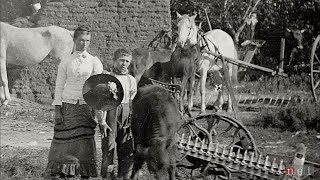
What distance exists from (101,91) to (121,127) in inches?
16.9

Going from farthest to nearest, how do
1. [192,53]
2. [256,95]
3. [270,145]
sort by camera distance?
[256,95]
[192,53]
[270,145]

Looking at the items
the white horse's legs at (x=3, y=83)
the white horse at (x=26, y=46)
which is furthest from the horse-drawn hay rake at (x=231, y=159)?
the white horse's legs at (x=3, y=83)

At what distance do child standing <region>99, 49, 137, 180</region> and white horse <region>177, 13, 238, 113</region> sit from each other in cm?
432

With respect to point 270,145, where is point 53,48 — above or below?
above

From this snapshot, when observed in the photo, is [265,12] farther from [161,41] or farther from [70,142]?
[70,142]

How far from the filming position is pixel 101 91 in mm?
4523

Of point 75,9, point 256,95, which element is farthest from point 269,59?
point 75,9

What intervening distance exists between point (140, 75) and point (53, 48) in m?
1.62

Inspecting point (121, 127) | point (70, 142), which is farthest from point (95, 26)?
point (70, 142)

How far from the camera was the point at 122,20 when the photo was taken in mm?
9914

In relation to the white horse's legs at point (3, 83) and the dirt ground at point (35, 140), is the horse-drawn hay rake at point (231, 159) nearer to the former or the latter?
the dirt ground at point (35, 140)

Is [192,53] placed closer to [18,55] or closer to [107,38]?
[107,38]

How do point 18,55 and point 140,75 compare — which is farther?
point 18,55

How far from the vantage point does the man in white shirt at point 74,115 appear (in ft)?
14.9
